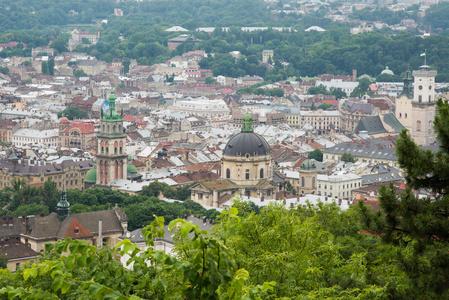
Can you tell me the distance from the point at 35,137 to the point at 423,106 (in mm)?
44790

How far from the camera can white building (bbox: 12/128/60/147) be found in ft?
361

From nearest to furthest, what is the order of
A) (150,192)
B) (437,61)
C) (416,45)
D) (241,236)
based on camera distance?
(241,236) → (150,192) → (437,61) → (416,45)

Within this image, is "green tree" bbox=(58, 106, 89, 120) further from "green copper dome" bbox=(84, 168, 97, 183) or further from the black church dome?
the black church dome

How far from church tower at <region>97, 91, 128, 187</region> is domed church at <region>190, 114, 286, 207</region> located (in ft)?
33.3

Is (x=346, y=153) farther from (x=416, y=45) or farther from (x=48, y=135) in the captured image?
(x=416, y=45)

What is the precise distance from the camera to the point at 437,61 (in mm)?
184125

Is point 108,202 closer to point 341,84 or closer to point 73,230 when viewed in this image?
point 73,230

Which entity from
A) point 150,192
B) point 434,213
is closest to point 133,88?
point 150,192

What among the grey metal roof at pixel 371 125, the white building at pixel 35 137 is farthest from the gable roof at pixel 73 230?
the grey metal roof at pixel 371 125

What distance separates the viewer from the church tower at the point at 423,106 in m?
110

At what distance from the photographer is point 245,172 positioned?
7106 centimetres

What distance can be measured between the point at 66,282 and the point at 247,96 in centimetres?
14610

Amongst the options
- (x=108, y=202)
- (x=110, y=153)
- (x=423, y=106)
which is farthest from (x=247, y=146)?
(x=423, y=106)

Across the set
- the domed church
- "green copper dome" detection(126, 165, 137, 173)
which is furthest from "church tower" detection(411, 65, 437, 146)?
the domed church
